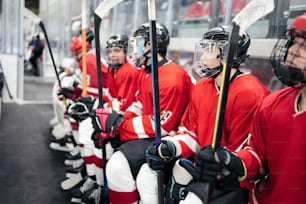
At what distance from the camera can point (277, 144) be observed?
3.34ft

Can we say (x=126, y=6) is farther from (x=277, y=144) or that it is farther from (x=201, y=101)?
(x=277, y=144)

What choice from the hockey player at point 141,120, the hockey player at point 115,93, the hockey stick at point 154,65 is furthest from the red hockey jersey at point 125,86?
the hockey stick at point 154,65

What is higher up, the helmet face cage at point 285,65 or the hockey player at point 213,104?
the helmet face cage at point 285,65

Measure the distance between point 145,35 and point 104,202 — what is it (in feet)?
2.95

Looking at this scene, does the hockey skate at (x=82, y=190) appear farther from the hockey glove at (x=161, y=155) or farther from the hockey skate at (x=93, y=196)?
the hockey glove at (x=161, y=155)

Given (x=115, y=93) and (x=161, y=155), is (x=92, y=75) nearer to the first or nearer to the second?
(x=115, y=93)

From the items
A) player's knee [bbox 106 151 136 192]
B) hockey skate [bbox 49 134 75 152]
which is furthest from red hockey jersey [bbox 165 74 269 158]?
hockey skate [bbox 49 134 75 152]

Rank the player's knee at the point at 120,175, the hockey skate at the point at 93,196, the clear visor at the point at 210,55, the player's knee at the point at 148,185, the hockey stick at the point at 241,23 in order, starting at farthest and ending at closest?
the hockey skate at the point at 93,196, the player's knee at the point at 120,175, the player's knee at the point at 148,185, the clear visor at the point at 210,55, the hockey stick at the point at 241,23

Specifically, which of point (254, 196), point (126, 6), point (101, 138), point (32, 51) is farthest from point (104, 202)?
point (32, 51)

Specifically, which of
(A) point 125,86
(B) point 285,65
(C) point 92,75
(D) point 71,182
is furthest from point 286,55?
(C) point 92,75

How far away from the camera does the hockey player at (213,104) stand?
48.9 inches

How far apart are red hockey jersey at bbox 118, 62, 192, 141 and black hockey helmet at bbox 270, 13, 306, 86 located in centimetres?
66

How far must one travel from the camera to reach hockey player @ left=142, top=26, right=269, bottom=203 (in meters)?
1.24

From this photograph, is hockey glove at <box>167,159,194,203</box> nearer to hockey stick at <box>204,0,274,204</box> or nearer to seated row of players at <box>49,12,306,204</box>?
seated row of players at <box>49,12,306,204</box>
